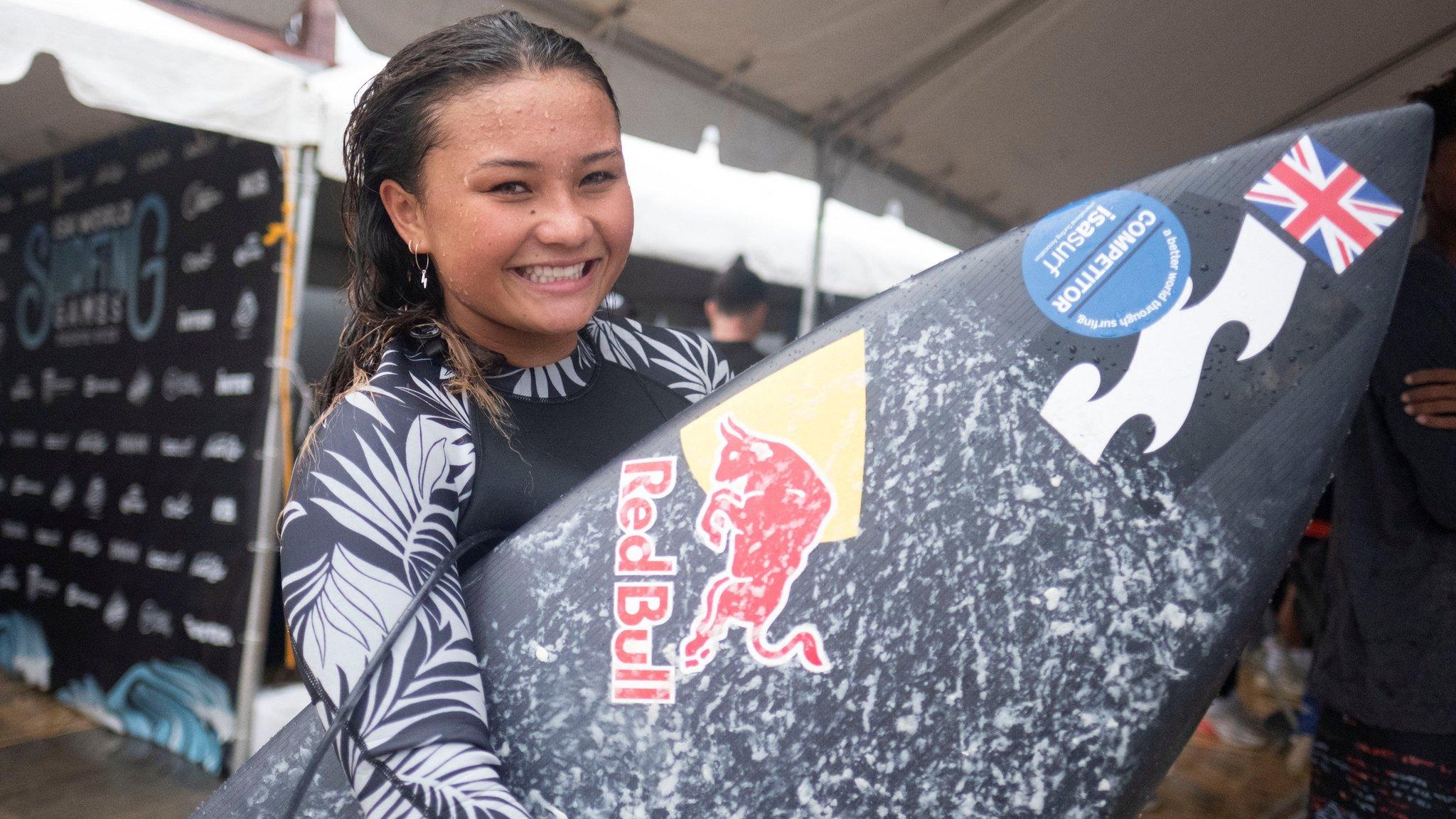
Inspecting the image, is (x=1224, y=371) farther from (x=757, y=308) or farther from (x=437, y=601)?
(x=757, y=308)

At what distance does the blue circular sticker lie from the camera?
867 millimetres

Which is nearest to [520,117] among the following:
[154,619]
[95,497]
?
[154,619]

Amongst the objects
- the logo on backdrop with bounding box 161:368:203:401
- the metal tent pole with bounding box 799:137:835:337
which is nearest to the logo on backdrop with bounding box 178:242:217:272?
the logo on backdrop with bounding box 161:368:203:401

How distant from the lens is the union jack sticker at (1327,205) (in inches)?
34.0

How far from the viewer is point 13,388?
4508 mm

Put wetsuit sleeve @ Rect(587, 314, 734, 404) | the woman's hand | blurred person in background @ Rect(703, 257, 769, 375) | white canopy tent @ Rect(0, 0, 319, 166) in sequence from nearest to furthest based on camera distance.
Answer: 1. wetsuit sleeve @ Rect(587, 314, 734, 404)
2. the woman's hand
3. white canopy tent @ Rect(0, 0, 319, 166)
4. blurred person in background @ Rect(703, 257, 769, 375)

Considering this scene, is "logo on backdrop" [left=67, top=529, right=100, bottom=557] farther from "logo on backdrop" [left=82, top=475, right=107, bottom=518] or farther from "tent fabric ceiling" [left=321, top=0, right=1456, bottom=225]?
"tent fabric ceiling" [left=321, top=0, right=1456, bottom=225]

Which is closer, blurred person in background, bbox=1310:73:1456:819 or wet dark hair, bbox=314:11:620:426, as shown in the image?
wet dark hair, bbox=314:11:620:426

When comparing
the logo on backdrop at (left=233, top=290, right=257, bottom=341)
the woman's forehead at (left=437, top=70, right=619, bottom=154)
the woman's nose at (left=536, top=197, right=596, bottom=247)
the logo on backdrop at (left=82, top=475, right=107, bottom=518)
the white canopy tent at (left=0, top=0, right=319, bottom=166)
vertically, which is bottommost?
the woman's nose at (left=536, top=197, right=596, bottom=247)

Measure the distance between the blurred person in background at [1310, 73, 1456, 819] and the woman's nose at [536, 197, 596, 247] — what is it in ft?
4.23

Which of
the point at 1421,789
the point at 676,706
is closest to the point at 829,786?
the point at 676,706

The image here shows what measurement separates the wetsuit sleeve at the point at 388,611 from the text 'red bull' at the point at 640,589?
5.3 inches

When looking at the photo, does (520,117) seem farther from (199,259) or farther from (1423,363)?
(199,259)

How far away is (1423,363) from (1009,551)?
42.2 inches
